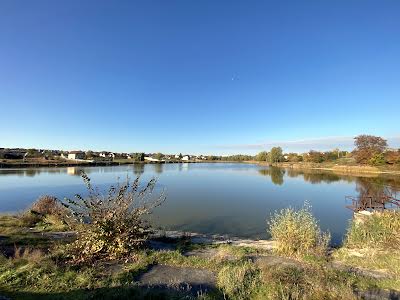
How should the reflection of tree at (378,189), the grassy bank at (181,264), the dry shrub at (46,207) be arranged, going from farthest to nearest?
1. the reflection of tree at (378,189)
2. the dry shrub at (46,207)
3. the grassy bank at (181,264)

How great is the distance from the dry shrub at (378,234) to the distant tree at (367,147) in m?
80.6

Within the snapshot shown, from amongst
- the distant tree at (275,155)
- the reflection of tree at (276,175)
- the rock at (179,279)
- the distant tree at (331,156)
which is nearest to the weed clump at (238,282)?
the rock at (179,279)

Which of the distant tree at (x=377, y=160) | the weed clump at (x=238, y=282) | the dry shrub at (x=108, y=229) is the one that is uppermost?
the distant tree at (x=377, y=160)

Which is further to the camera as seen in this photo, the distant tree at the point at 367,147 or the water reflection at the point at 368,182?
the distant tree at the point at 367,147

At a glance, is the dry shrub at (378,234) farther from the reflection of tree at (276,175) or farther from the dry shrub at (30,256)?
the reflection of tree at (276,175)

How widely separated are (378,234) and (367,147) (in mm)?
91379

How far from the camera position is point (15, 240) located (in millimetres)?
9945

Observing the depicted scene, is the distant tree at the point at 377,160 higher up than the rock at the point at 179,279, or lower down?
higher up

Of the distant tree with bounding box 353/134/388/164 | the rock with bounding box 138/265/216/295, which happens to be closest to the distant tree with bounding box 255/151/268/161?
the distant tree with bounding box 353/134/388/164

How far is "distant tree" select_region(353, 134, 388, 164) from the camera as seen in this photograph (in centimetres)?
8506

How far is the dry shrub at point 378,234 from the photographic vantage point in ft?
31.1

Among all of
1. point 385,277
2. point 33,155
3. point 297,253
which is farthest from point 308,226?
point 33,155

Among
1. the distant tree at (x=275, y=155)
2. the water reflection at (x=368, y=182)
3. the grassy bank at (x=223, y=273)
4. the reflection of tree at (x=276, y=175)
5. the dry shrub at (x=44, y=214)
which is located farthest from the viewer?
the distant tree at (x=275, y=155)

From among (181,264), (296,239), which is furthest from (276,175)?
(181,264)
